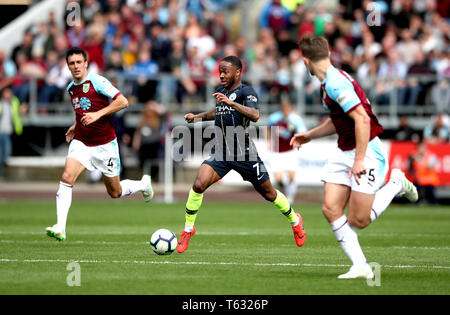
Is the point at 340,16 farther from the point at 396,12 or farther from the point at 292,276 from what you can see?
the point at 292,276

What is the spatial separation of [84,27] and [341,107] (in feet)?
70.3

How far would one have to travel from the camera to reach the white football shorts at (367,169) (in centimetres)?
923

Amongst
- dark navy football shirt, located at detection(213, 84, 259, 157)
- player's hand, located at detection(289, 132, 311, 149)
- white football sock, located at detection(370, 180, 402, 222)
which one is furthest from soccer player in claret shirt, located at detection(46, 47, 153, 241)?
white football sock, located at detection(370, 180, 402, 222)

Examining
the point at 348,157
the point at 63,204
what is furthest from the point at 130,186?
the point at 348,157

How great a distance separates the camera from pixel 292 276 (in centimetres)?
948

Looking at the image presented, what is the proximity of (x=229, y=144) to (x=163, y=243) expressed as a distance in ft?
5.83

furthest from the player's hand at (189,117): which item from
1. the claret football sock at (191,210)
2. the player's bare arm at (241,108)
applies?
the claret football sock at (191,210)

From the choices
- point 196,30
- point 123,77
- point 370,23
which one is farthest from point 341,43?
point 123,77

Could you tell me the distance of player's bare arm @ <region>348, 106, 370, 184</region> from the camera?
8844 millimetres

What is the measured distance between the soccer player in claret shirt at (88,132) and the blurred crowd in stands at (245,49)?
1348 centimetres

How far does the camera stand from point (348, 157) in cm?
937

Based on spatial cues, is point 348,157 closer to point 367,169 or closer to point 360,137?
point 367,169

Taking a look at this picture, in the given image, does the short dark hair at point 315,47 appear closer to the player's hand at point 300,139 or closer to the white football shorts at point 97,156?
the player's hand at point 300,139

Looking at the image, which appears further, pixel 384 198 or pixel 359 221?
pixel 384 198
